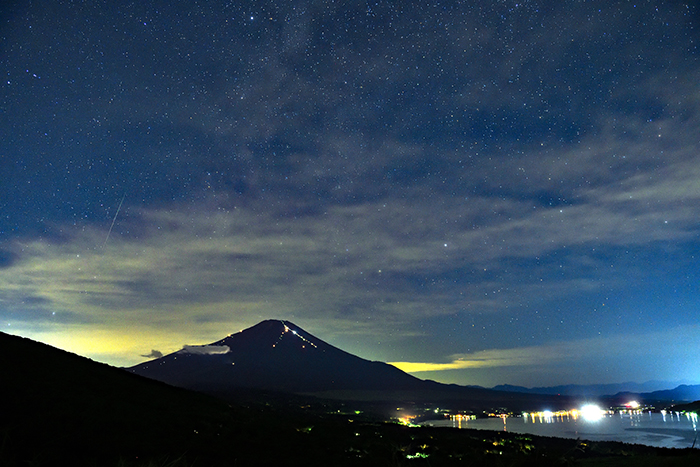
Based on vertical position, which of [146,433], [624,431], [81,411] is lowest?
[624,431]

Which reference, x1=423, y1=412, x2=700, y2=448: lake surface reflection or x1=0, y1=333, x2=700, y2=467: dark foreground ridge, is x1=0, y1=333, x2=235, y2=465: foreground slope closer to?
x1=0, y1=333, x2=700, y2=467: dark foreground ridge

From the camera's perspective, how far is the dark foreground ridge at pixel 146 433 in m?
16.4

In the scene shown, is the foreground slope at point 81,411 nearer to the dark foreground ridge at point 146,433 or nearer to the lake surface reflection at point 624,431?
the dark foreground ridge at point 146,433

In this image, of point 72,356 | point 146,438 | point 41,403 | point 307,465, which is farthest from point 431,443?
point 72,356

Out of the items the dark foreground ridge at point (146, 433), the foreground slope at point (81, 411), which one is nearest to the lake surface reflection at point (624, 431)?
the dark foreground ridge at point (146, 433)

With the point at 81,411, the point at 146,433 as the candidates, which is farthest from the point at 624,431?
the point at 81,411

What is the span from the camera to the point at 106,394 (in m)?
25.5

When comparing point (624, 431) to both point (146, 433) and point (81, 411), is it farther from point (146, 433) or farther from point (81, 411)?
point (81, 411)

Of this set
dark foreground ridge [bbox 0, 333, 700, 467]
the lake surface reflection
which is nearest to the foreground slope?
dark foreground ridge [bbox 0, 333, 700, 467]

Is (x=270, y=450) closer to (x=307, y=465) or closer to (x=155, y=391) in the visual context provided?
(x=307, y=465)

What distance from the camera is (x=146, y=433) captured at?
20.7m

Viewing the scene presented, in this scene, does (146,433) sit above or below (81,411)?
below

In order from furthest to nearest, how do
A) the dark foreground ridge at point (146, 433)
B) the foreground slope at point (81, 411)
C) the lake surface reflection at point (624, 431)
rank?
the lake surface reflection at point (624, 431), the foreground slope at point (81, 411), the dark foreground ridge at point (146, 433)

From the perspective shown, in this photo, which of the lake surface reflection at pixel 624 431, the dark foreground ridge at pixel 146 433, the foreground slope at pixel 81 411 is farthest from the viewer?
the lake surface reflection at pixel 624 431
